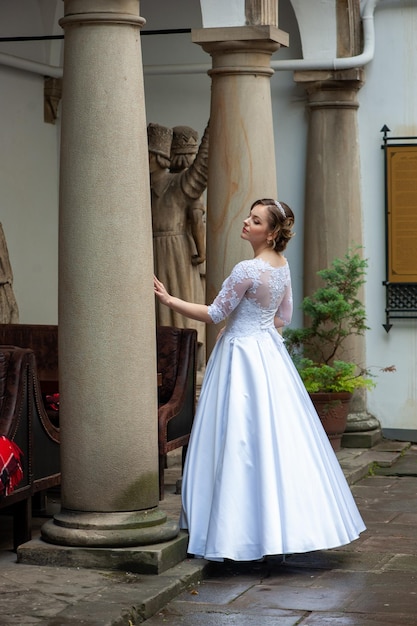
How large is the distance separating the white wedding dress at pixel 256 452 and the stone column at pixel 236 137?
5.20 ft

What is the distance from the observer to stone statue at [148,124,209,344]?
9.89 meters

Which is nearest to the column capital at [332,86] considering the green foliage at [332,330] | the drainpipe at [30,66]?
the green foliage at [332,330]

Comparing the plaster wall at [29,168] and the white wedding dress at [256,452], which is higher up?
the plaster wall at [29,168]

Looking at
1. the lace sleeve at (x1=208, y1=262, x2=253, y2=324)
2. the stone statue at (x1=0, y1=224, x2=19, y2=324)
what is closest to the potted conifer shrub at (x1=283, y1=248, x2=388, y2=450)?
the stone statue at (x1=0, y1=224, x2=19, y2=324)

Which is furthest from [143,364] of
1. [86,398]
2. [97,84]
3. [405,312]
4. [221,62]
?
[405,312]

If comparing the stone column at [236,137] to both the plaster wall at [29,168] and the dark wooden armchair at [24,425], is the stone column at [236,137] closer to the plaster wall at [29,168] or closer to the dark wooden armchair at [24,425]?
the dark wooden armchair at [24,425]

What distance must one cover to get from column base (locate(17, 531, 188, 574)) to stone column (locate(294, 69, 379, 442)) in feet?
17.0

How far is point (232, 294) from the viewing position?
21.2ft

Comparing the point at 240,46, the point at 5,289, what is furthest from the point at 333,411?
the point at 240,46

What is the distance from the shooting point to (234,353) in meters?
6.54

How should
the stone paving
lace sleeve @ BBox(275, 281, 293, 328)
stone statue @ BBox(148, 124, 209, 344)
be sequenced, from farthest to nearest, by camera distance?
stone statue @ BBox(148, 124, 209, 344), lace sleeve @ BBox(275, 281, 293, 328), the stone paving

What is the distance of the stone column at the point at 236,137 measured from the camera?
8148 mm

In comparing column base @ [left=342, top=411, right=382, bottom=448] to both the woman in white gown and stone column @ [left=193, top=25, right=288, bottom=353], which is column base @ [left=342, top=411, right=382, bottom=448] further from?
the woman in white gown

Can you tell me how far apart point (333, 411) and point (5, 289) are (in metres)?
2.63
